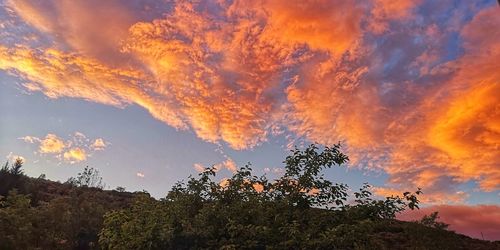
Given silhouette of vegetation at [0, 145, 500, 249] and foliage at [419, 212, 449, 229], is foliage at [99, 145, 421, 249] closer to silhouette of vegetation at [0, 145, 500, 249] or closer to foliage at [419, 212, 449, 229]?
silhouette of vegetation at [0, 145, 500, 249]

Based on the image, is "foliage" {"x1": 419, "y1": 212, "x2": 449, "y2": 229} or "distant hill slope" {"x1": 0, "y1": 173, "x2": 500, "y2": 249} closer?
"distant hill slope" {"x1": 0, "y1": 173, "x2": 500, "y2": 249}

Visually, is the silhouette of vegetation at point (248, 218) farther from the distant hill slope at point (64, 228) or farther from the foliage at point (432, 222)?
the foliage at point (432, 222)

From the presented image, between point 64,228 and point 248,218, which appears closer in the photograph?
point 248,218

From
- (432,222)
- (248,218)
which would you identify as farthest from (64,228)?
(432,222)

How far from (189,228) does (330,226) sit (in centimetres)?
451

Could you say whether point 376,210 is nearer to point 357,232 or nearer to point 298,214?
point 357,232

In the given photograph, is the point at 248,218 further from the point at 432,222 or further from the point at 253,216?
the point at 432,222

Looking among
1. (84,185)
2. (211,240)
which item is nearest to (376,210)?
(211,240)

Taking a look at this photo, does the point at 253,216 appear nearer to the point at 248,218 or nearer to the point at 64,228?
the point at 248,218

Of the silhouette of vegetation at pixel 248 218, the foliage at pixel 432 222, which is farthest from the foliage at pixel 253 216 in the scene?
the foliage at pixel 432 222

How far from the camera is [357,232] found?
13414mm

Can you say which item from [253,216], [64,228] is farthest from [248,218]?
[64,228]

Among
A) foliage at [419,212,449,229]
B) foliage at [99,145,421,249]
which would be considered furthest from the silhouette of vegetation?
foliage at [419,212,449,229]

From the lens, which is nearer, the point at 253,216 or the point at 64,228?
Answer: the point at 253,216
